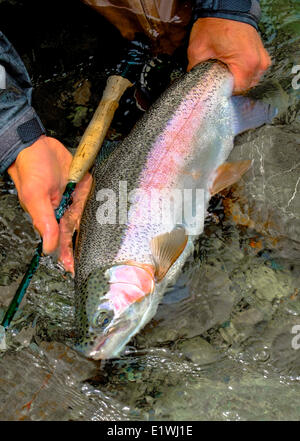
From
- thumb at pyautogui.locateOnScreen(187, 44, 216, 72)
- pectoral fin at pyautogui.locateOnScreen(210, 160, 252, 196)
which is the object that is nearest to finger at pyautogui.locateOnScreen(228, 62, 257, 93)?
thumb at pyautogui.locateOnScreen(187, 44, 216, 72)

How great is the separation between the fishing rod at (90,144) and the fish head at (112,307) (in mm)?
359

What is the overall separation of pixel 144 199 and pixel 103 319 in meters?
0.79

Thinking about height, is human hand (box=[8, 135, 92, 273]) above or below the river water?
above

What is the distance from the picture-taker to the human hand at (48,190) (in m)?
2.61

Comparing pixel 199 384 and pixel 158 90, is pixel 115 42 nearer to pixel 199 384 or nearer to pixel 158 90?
pixel 158 90

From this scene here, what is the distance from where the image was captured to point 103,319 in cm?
240

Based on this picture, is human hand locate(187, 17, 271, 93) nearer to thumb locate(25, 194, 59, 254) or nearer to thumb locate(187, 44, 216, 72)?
thumb locate(187, 44, 216, 72)

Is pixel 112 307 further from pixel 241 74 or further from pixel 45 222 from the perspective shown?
pixel 241 74

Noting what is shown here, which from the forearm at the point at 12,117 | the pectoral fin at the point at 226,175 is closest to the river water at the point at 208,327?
the pectoral fin at the point at 226,175

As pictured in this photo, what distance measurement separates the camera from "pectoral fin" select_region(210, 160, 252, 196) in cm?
297

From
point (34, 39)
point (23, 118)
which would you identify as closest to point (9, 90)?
point (23, 118)

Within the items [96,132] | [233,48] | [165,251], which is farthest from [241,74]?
[165,251]

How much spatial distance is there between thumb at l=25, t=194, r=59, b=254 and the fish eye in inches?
20.3

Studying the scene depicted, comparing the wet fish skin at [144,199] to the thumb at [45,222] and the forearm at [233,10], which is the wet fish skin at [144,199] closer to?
the thumb at [45,222]
